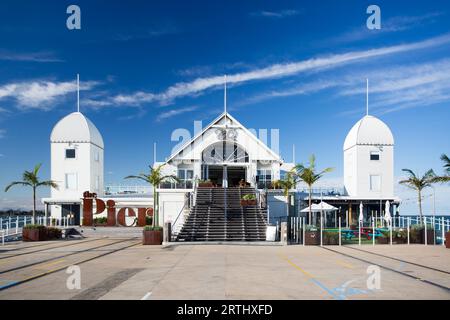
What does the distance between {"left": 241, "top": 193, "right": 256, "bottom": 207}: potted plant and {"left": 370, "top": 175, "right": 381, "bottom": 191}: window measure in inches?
665

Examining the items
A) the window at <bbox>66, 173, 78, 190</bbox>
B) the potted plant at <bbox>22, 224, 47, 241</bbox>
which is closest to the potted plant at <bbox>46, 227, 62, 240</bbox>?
the potted plant at <bbox>22, 224, 47, 241</bbox>

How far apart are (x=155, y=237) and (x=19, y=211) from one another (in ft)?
310

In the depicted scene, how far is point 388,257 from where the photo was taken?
18.8m

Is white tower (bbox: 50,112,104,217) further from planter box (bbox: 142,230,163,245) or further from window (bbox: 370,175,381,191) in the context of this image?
window (bbox: 370,175,381,191)

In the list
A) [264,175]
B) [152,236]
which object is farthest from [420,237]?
[152,236]

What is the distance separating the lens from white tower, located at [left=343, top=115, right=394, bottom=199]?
43469mm

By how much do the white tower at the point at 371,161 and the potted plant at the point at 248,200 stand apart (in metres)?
15.6

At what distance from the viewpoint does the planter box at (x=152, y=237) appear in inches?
1011

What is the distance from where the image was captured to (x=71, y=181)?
143 ft

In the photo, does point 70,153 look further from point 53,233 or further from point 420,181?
point 420,181

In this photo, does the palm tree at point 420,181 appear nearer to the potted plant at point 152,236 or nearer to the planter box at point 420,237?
the planter box at point 420,237

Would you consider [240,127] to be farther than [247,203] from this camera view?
Yes

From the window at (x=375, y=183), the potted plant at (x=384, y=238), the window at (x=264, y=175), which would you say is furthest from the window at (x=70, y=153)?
the potted plant at (x=384, y=238)

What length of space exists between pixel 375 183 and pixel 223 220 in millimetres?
21676
